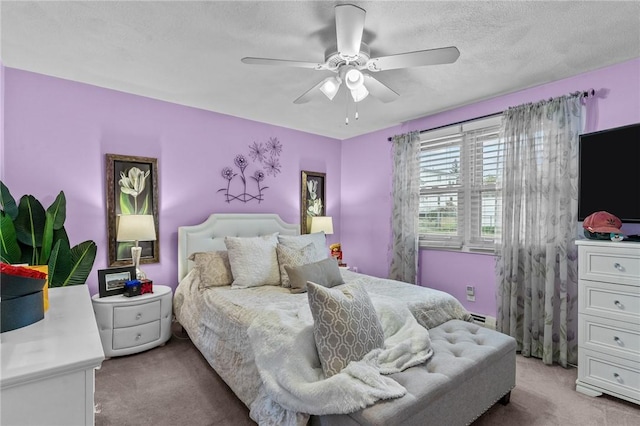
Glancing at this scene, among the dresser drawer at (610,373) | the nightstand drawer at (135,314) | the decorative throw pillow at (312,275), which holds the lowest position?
the dresser drawer at (610,373)

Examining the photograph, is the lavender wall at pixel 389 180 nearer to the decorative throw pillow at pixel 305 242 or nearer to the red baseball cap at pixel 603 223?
the red baseball cap at pixel 603 223

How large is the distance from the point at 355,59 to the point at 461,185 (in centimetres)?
217

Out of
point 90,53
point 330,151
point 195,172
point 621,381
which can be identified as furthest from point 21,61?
point 621,381

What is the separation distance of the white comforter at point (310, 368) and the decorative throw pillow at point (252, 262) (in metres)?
0.86

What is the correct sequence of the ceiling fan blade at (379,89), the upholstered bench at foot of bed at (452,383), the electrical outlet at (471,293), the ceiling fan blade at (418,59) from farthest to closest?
the electrical outlet at (471,293) < the ceiling fan blade at (379,89) < the ceiling fan blade at (418,59) < the upholstered bench at foot of bed at (452,383)

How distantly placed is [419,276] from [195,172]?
290cm

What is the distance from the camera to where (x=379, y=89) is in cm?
235

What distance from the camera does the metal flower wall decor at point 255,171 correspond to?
379 cm

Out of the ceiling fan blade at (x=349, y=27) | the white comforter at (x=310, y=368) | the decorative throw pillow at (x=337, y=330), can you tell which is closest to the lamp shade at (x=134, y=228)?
the white comforter at (x=310, y=368)

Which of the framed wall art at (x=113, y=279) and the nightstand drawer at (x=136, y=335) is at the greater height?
the framed wall art at (x=113, y=279)

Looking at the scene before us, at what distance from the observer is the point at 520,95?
3.04 meters

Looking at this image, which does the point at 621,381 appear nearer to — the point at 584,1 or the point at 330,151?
the point at 584,1

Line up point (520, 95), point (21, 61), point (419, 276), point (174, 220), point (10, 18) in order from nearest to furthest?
point (10, 18)
point (21, 61)
point (520, 95)
point (174, 220)
point (419, 276)

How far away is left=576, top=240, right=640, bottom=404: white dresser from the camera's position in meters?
2.09
